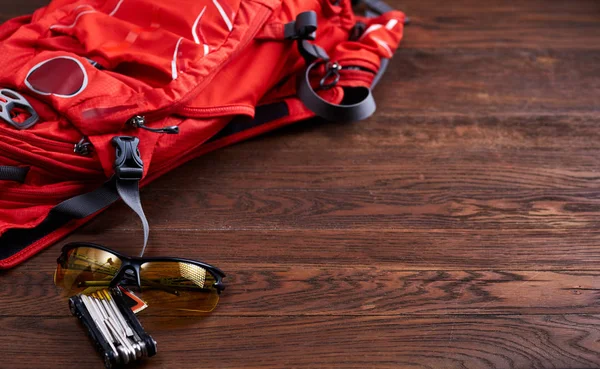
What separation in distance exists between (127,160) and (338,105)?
1.38 ft

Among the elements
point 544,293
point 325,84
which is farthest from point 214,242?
point 544,293

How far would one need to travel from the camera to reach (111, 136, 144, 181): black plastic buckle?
0.98 m

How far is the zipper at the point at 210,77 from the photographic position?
104 centimetres

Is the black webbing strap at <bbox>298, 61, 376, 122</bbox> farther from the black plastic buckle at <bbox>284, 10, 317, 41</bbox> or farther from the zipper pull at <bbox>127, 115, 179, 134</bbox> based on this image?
the zipper pull at <bbox>127, 115, 179, 134</bbox>

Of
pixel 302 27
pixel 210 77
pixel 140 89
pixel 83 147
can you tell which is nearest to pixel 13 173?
pixel 83 147

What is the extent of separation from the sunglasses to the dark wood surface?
27 mm

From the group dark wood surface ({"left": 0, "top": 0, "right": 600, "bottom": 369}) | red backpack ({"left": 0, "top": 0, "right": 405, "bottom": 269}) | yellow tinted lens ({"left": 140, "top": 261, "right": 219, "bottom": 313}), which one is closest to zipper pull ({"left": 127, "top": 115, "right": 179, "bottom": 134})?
red backpack ({"left": 0, "top": 0, "right": 405, "bottom": 269})

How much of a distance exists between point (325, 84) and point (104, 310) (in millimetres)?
600

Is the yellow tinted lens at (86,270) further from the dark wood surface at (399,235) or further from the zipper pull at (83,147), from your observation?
the zipper pull at (83,147)

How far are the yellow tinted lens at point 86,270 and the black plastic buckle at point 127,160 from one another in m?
0.12

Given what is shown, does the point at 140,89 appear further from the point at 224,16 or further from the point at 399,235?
the point at 399,235

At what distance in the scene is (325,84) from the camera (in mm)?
1248

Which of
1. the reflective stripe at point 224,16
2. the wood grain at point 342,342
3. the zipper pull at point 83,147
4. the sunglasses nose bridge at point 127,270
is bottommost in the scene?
the wood grain at point 342,342

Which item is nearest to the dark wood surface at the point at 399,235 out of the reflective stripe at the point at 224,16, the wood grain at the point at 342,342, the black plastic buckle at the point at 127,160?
the wood grain at the point at 342,342
